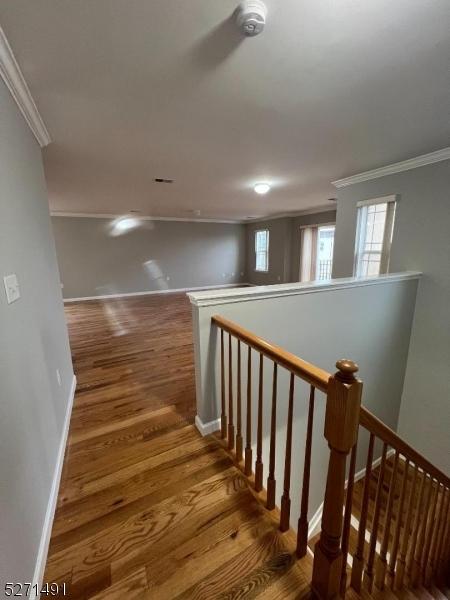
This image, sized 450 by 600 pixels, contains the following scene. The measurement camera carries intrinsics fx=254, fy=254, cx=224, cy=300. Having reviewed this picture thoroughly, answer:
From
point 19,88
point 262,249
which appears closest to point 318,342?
point 19,88

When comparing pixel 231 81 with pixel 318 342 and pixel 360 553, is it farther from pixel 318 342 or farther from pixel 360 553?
pixel 360 553

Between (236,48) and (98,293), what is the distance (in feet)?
23.1

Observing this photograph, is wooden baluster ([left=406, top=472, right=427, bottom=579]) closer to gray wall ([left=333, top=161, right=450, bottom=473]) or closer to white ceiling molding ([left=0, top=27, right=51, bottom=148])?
gray wall ([left=333, top=161, right=450, bottom=473])

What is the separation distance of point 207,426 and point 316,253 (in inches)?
245

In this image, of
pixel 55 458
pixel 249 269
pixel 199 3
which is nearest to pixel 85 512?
pixel 55 458

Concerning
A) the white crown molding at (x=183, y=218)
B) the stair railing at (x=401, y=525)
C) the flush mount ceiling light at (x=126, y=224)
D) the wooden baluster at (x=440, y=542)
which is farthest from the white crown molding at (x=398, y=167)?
the flush mount ceiling light at (x=126, y=224)

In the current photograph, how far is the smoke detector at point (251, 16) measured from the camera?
1034 mm

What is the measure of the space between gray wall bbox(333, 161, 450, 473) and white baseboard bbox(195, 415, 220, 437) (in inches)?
116

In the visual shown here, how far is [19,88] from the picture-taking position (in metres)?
1.48

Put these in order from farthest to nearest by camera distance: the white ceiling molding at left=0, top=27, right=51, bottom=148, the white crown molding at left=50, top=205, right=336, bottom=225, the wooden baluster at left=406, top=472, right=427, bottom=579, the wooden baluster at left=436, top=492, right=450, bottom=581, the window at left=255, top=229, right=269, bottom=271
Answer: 1. the window at left=255, top=229, right=269, bottom=271
2. the white crown molding at left=50, top=205, right=336, bottom=225
3. the wooden baluster at left=436, top=492, right=450, bottom=581
4. the wooden baluster at left=406, top=472, right=427, bottom=579
5. the white ceiling molding at left=0, top=27, right=51, bottom=148

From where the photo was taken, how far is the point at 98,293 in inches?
284

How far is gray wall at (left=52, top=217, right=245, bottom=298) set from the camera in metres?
6.78

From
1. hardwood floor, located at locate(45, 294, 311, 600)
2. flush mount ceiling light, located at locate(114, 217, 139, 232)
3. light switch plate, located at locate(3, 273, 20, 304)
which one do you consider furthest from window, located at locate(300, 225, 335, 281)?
light switch plate, located at locate(3, 273, 20, 304)

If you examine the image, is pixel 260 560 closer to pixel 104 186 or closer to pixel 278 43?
pixel 278 43
